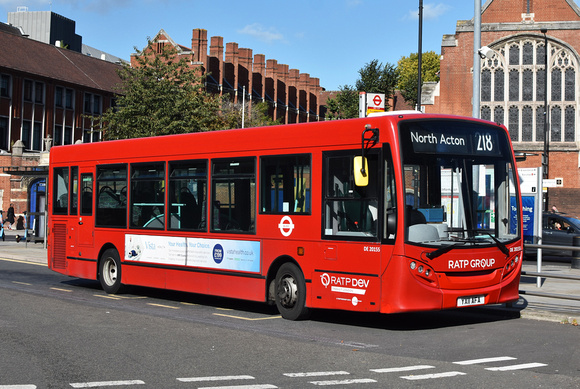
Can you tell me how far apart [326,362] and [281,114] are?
294 ft

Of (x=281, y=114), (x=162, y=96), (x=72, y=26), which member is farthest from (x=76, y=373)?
(x=72, y=26)

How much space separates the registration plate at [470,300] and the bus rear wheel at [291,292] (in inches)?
88.7

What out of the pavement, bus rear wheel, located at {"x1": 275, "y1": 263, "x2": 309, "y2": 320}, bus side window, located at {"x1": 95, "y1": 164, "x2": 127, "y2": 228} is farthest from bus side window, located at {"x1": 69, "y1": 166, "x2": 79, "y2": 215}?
the pavement

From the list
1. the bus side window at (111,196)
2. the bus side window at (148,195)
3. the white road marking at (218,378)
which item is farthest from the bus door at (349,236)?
the bus side window at (111,196)

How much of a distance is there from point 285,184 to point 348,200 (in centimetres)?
134

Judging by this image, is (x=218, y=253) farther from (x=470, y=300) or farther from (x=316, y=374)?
(x=316, y=374)

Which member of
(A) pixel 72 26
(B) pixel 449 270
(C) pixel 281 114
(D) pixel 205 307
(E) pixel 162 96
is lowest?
(D) pixel 205 307

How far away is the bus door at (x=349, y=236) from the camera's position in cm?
1062

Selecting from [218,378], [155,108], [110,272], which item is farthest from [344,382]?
[155,108]

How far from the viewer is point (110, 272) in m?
15.7

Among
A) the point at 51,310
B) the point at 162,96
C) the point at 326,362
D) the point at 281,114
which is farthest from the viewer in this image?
the point at 281,114

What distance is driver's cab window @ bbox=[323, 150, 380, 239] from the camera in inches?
420

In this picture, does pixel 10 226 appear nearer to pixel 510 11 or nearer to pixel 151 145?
pixel 510 11

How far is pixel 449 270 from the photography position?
34.9 feet
